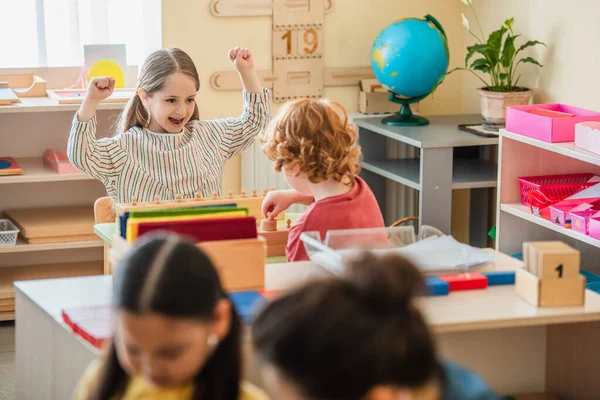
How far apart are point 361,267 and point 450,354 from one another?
1.00 m

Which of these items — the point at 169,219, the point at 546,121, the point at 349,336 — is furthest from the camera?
the point at 546,121

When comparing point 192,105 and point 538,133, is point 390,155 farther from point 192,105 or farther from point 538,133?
point 192,105

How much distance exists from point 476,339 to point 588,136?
3.64ft

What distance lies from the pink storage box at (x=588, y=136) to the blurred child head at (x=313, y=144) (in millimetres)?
883

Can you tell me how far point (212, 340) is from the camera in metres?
1.47

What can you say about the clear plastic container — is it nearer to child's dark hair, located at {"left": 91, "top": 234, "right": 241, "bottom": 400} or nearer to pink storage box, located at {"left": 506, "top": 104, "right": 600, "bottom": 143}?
child's dark hair, located at {"left": 91, "top": 234, "right": 241, "bottom": 400}

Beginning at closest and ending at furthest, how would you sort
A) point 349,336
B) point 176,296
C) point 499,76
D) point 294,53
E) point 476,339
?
point 349,336
point 176,296
point 476,339
point 499,76
point 294,53

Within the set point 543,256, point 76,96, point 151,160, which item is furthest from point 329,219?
point 76,96

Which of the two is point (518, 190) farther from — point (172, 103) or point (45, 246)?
point (45, 246)

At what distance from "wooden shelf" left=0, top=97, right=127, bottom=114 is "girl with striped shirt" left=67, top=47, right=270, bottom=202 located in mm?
751

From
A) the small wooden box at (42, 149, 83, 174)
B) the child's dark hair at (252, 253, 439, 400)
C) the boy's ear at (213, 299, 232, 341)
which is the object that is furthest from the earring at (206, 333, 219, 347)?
the small wooden box at (42, 149, 83, 174)

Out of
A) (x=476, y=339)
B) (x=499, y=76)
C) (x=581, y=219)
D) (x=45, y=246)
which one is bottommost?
(x=45, y=246)

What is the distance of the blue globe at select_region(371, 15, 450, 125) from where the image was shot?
395cm

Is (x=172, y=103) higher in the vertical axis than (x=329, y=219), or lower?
higher
